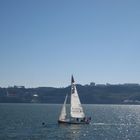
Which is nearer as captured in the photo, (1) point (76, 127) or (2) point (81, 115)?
(1) point (76, 127)

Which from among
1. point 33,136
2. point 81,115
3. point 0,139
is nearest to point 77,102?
point 81,115

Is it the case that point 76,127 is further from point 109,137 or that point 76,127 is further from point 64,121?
point 109,137

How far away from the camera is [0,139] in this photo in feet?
269

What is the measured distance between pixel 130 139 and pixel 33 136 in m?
20.0

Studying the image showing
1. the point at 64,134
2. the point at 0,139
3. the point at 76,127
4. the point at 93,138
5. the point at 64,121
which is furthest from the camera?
the point at 64,121

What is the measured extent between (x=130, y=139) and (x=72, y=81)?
3635 centimetres

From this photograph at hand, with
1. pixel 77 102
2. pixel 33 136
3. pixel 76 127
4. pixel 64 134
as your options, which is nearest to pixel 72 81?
pixel 77 102

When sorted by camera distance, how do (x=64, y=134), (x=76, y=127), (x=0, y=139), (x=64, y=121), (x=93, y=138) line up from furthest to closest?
(x=64, y=121) < (x=76, y=127) < (x=64, y=134) < (x=93, y=138) < (x=0, y=139)

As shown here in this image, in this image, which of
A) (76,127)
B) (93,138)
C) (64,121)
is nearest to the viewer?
(93,138)

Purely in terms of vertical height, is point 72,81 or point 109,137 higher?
point 72,81

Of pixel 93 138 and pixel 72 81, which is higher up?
pixel 72 81

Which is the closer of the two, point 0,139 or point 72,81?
point 0,139

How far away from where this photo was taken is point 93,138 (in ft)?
288

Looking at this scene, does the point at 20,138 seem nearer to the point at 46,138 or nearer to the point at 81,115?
the point at 46,138
